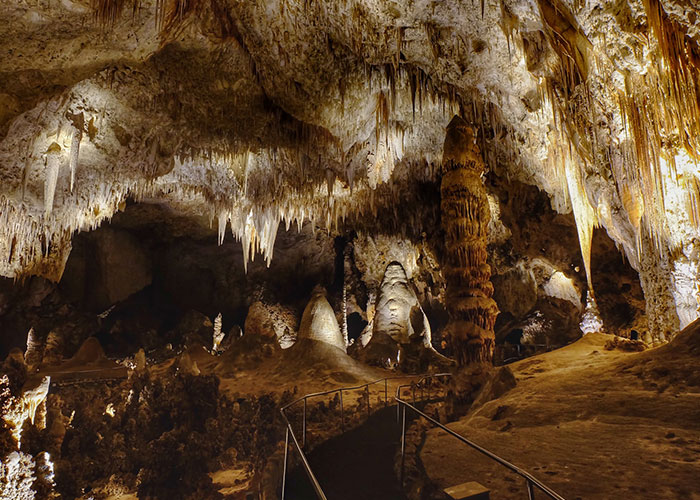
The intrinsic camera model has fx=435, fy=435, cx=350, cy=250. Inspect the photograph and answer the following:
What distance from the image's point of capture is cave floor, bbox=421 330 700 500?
306cm

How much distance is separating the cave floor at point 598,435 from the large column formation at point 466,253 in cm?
170

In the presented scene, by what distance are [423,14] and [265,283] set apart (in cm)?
1566

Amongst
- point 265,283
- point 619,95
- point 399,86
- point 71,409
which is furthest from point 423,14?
point 265,283

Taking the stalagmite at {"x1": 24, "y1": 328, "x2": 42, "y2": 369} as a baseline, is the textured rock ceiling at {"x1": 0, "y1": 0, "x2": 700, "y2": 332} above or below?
above

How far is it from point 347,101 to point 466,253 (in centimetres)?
383

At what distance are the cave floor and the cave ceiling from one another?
1847 mm

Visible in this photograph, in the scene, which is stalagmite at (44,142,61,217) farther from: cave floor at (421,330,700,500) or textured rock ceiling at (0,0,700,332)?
cave floor at (421,330,700,500)

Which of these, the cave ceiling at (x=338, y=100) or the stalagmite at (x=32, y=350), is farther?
the stalagmite at (x=32, y=350)

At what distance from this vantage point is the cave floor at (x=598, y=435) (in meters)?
3.06

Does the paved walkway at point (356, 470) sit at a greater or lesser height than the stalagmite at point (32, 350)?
lesser

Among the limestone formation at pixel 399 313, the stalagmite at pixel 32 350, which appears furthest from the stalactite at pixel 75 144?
the stalagmite at pixel 32 350

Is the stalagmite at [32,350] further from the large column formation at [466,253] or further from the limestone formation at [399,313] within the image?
the large column formation at [466,253]

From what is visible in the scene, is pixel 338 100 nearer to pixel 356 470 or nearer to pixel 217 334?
pixel 356 470

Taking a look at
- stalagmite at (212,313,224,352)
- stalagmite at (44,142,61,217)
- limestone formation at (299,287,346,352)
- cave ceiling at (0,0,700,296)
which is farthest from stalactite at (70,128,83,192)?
stalagmite at (212,313,224,352)
